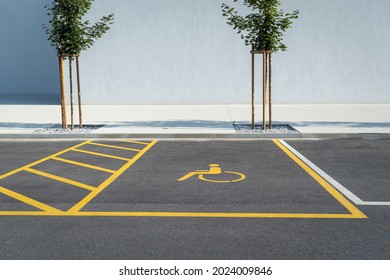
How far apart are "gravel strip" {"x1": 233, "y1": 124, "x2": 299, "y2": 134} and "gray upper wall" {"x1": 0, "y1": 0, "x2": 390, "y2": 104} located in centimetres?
735

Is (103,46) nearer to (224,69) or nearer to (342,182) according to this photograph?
(224,69)

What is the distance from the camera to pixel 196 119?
1678 centimetres

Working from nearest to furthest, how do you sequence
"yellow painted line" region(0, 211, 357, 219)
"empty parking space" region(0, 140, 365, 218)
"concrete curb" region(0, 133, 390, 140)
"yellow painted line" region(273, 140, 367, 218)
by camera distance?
"yellow painted line" region(0, 211, 357, 219) < "yellow painted line" region(273, 140, 367, 218) < "empty parking space" region(0, 140, 365, 218) < "concrete curb" region(0, 133, 390, 140)

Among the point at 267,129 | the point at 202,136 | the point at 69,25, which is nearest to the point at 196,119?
the point at 267,129

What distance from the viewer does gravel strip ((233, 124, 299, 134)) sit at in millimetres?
13653

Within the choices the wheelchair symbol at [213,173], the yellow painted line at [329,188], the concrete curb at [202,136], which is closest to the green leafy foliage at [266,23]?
the concrete curb at [202,136]

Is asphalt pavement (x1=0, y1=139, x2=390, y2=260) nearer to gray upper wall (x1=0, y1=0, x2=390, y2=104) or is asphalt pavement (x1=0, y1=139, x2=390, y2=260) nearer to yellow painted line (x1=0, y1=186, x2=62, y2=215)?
yellow painted line (x1=0, y1=186, x2=62, y2=215)

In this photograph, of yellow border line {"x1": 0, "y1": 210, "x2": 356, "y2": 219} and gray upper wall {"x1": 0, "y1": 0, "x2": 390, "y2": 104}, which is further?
gray upper wall {"x1": 0, "y1": 0, "x2": 390, "y2": 104}

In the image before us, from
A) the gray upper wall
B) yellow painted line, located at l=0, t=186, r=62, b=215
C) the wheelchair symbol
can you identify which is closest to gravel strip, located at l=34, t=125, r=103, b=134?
the wheelchair symbol

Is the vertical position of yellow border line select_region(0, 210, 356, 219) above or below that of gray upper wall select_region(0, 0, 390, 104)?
below

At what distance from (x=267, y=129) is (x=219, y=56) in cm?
875

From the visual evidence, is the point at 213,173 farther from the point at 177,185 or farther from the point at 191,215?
the point at 191,215

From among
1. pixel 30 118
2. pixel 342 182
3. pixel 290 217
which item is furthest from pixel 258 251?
pixel 30 118

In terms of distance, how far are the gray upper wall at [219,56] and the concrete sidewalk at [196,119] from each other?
0.95 metres
